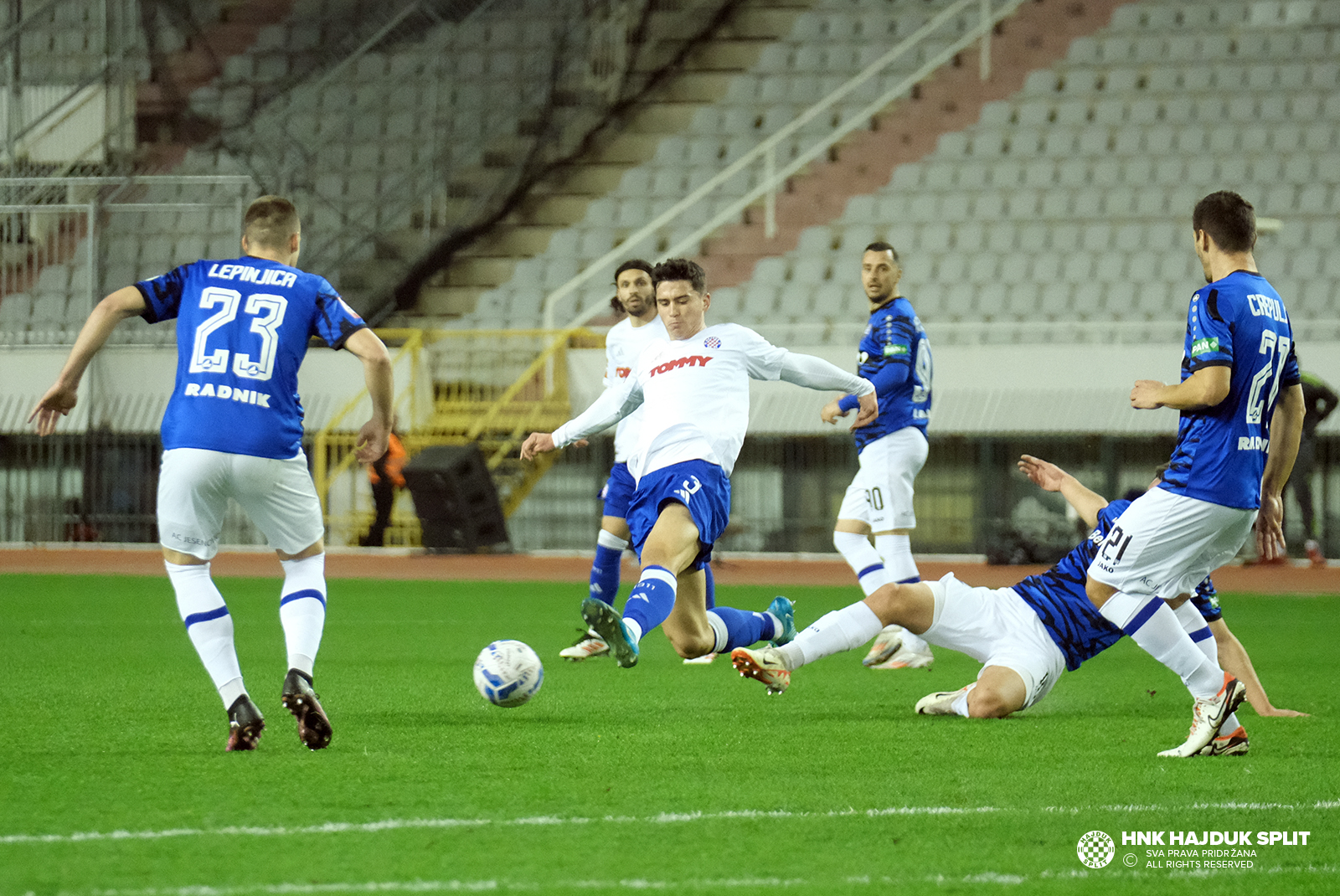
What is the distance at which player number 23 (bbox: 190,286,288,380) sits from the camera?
5.52 meters

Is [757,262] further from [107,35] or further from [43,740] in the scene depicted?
[43,740]

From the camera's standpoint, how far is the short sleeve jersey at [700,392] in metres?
6.92

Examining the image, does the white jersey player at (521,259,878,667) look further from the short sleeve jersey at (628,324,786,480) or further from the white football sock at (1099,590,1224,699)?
the white football sock at (1099,590,1224,699)

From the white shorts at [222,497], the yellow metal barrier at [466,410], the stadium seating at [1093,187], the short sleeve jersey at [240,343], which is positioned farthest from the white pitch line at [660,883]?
the yellow metal barrier at [466,410]

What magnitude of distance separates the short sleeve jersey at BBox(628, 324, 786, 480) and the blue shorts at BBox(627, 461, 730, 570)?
0.06 m

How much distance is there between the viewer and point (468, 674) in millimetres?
8148

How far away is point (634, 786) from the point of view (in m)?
4.84

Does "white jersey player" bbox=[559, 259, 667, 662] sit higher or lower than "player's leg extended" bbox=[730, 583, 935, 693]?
higher

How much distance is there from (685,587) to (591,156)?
62.3ft

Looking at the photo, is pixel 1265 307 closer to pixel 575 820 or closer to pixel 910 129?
pixel 575 820

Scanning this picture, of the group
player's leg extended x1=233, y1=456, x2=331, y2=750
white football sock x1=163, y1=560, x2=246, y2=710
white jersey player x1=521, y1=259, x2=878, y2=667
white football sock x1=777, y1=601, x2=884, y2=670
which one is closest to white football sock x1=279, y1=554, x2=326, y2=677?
player's leg extended x1=233, y1=456, x2=331, y2=750

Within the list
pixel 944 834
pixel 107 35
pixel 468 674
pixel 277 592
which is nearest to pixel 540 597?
pixel 277 592

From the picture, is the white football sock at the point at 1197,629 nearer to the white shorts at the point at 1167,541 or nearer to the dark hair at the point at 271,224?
the white shorts at the point at 1167,541

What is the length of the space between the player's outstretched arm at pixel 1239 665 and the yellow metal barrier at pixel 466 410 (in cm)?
1460
